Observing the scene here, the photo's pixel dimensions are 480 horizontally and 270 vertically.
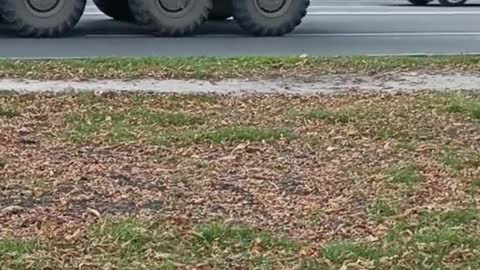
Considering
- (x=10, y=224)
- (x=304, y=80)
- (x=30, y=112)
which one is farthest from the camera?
(x=304, y=80)

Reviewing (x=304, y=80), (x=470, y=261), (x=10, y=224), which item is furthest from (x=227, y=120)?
(x=470, y=261)

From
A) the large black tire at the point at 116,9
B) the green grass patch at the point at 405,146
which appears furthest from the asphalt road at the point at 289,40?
the green grass patch at the point at 405,146

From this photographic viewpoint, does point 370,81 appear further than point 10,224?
Yes

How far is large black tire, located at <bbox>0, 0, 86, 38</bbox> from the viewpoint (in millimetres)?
14406

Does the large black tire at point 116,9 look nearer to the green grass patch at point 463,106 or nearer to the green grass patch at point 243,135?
the green grass patch at point 463,106

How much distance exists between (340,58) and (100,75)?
2770 millimetres

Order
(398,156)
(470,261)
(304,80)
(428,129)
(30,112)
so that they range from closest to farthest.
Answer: (470,261) < (398,156) < (428,129) < (30,112) < (304,80)

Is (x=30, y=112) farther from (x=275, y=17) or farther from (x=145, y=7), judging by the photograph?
(x=275, y=17)

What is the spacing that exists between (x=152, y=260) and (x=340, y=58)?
7.78 metres

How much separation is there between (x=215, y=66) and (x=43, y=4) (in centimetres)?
312

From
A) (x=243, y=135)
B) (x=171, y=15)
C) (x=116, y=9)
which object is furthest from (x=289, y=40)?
(x=243, y=135)

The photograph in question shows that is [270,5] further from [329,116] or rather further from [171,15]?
[329,116]

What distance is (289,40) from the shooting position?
15.2 metres

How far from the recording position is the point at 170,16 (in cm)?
1494
